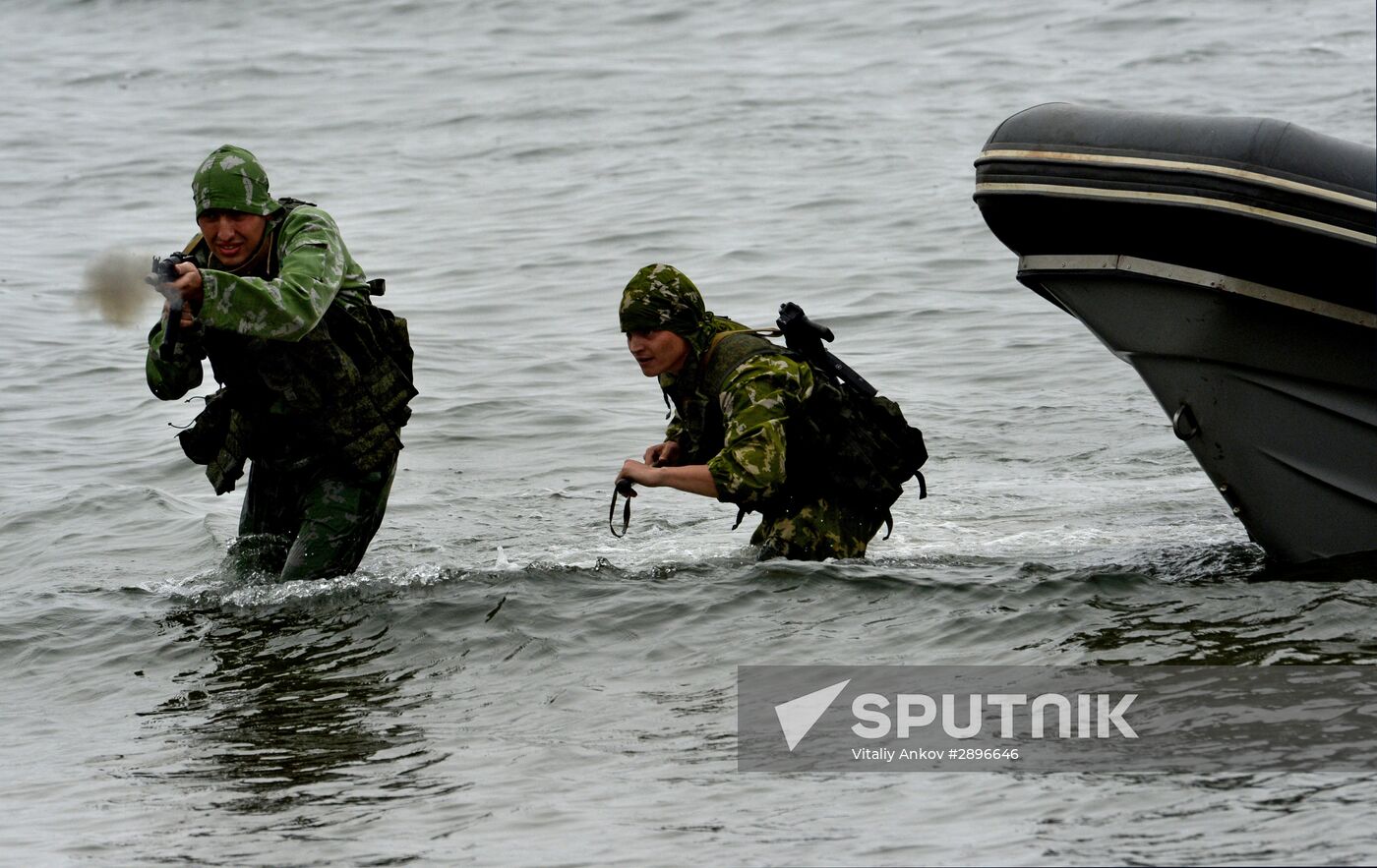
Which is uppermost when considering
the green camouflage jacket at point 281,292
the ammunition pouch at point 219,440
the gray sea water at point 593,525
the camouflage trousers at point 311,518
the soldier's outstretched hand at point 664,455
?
the green camouflage jacket at point 281,292

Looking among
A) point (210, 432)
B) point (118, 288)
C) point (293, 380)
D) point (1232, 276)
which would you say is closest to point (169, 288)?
point (118, 288)

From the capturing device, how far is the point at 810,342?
6.00 meters

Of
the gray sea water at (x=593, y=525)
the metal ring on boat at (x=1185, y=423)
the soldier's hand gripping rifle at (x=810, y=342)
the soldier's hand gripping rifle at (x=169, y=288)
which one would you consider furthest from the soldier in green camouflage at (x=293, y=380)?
the metal ring on boat at (x=1185, y=423)

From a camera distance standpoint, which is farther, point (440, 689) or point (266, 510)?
point (266, 510)

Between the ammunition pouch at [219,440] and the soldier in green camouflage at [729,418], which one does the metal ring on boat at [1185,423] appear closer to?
the soldier in green camouflage at [729,418]

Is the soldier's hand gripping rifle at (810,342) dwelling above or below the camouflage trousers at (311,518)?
Answer: above

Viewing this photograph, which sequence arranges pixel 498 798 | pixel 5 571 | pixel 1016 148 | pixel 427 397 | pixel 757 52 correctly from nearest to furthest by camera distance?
pixel 498 798
pixel 1016 148
pixel 5 571
pixel 427 397
pixel 757 52

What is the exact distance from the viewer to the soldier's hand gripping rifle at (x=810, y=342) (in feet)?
19.5

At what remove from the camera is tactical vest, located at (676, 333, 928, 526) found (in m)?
5.93

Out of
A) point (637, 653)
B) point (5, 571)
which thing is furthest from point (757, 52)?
point (637, 653)

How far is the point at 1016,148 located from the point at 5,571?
444cm

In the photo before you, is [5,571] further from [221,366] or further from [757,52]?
[757,52]

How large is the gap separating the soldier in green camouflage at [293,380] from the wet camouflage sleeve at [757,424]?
3.83 ft

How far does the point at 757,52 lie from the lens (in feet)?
71.3
